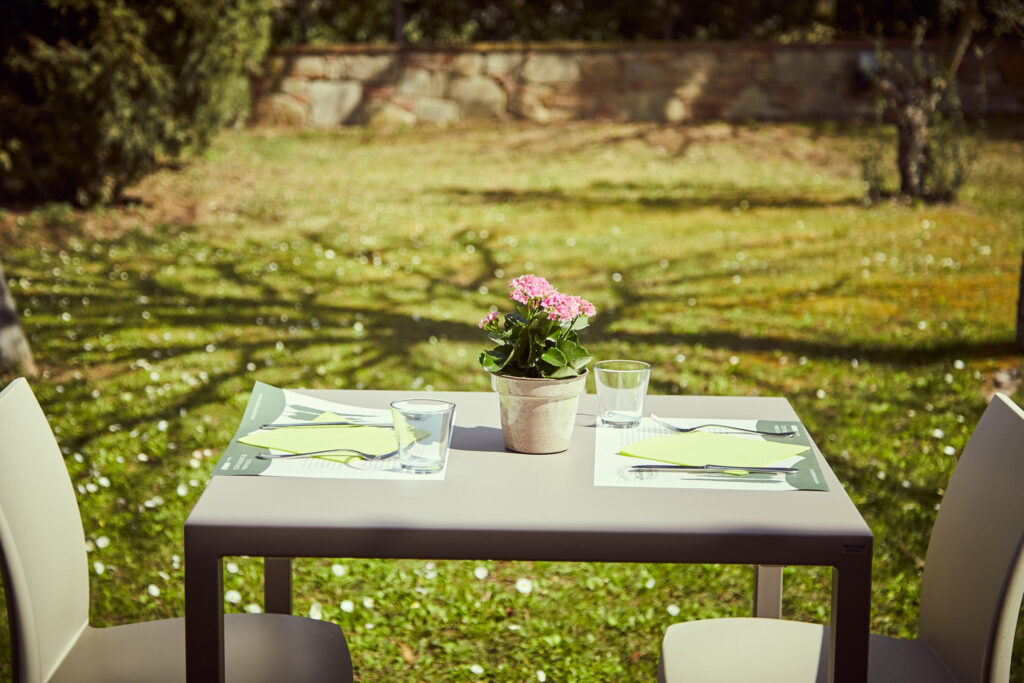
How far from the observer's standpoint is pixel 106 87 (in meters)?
7.02

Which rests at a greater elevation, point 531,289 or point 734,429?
point 531,289

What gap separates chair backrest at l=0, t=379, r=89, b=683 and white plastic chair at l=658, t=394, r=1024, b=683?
1078 millimetres

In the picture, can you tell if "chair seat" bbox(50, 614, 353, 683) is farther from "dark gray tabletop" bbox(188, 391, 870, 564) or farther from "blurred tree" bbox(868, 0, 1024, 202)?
"blurred tree" bbox(868, 0, 1024, 202)

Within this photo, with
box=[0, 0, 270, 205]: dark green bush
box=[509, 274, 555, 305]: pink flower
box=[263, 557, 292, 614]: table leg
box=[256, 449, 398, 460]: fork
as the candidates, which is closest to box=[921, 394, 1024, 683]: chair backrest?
box=[509, 274, 555, 305]: pink flower

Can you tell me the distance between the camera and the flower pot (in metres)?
1.70

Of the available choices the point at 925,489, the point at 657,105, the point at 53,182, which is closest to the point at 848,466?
the point at 925,489

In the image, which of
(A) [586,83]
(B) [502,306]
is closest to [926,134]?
(B) [502,306]

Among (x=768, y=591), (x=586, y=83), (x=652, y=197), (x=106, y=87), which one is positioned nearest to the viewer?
(x=768, y=591)

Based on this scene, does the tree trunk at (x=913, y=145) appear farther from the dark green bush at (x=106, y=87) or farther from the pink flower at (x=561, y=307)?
the pink flower at (x=561, y=307)

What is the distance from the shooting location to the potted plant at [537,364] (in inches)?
67.0

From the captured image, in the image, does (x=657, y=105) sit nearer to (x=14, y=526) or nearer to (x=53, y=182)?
(x=53, y=182)

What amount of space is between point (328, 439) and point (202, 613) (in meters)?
0.44

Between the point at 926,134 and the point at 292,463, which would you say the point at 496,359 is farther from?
the point at 926,134

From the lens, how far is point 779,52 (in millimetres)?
11117
